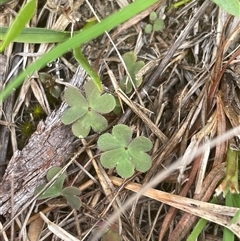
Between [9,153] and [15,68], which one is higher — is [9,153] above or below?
below

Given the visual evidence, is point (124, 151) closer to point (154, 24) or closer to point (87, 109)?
point (87, 109)

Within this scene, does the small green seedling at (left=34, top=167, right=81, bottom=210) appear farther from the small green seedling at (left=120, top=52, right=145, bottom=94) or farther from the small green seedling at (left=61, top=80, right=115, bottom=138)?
the small green seedling at (left=120, top=52, right=145, bottom=94)

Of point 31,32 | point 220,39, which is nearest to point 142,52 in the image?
point 220,39

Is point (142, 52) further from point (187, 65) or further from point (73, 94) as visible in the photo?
point (73, 94)

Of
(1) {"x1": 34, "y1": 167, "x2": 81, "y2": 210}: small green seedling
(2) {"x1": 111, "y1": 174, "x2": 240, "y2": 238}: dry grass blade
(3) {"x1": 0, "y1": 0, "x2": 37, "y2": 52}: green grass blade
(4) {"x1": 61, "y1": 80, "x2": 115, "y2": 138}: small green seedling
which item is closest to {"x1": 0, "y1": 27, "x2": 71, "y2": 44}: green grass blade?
(4) {"x1": 61, "y1": 80, "x2": 115, "y2": 138}: small green seedling

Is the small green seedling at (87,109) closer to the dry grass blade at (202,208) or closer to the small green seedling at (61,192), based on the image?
the small green seedling at (61,192)

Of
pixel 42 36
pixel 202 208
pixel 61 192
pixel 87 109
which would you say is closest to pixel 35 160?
pixel 61 192
